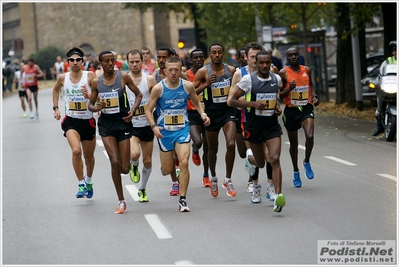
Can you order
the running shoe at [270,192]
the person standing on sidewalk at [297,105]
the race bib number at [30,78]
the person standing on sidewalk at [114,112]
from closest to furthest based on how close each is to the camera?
the person standing on sidewalk at [114,112] → the running shoe at [270,192] → the person standing on sidewalk at [297,105] → the race bib number at [30,78]

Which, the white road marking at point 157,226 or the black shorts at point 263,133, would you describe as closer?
the white road marking at point 157,226

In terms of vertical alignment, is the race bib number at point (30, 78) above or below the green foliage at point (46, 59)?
below

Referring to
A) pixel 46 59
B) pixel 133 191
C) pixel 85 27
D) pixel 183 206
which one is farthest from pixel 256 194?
pixel 85 27

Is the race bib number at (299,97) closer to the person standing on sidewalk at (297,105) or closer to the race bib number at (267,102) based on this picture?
the person standing on sidewalk at (297,105)

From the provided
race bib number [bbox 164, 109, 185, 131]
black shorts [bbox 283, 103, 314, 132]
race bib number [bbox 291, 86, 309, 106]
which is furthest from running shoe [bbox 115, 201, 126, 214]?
race bib number [bbox 291, 86, 309, 106]

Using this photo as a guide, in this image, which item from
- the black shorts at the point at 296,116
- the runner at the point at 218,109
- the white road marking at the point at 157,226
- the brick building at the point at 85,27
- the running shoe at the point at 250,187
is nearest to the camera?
the white road marking at the point at 157,226

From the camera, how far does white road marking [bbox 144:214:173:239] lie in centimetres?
891

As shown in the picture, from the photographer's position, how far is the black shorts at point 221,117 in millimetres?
11648

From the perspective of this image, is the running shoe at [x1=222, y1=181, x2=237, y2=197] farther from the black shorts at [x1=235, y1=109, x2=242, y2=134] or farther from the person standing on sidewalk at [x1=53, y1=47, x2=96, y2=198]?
the person standing on sidewalk at [x1=53, y1=47, x2=96, y2=198]

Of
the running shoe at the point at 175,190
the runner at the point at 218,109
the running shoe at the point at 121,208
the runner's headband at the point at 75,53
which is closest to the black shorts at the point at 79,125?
the runner's headband at the point at 75,53

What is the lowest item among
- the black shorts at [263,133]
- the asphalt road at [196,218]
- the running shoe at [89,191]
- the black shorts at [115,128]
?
the asphalt road at [196,218]

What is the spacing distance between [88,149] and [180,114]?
1776mm

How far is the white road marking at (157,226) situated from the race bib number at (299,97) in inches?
120

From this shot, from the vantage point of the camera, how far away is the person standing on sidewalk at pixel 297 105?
12188mm
